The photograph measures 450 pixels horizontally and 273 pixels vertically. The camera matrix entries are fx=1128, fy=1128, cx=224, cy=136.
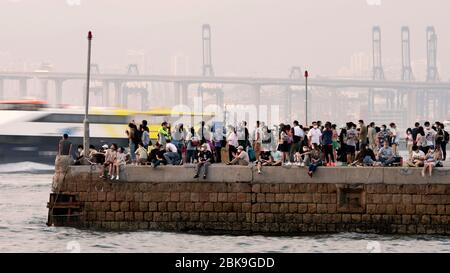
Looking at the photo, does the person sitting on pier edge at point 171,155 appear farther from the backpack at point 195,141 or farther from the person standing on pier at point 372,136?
the person standing on pier at point 372,136

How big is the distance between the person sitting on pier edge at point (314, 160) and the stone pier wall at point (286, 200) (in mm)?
209

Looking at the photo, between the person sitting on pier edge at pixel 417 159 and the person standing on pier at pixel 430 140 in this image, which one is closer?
the person sitting on pier edge at pixel 417 159

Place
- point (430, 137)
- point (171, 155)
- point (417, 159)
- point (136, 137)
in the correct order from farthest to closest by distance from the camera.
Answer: point (136, 137) < point (430, 137) < point (171, 155) < point (417, 159)

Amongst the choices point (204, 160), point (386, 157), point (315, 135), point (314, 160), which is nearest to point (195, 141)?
point (204, 160)

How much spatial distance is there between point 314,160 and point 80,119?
169 ft

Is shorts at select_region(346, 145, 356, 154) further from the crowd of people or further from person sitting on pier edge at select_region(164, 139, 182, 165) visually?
person sitting on pier edge at select_region(164, 139, 182, 165)

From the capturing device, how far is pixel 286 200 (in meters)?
30.5

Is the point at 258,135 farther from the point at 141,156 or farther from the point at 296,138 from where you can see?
the point at 141,156

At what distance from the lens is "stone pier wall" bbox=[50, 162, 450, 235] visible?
3030 cm

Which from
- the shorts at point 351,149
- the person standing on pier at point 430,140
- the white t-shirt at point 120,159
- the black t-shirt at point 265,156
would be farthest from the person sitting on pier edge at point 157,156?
the person standing on pier at point 430,140

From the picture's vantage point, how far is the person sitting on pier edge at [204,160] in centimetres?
3058

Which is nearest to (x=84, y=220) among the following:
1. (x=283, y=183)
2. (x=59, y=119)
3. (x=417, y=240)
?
(x=283, y=183)
